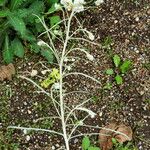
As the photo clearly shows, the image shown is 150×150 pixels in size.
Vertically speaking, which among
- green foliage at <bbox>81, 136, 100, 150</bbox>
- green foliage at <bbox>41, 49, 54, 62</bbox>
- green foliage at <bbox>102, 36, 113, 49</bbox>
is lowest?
green foliage at <bbox>81, 136, 100, 150</bbox>

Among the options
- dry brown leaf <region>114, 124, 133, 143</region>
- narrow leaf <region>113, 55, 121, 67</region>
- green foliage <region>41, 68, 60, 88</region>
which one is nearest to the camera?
green foliage <region>41, 68, 60, 88</region>

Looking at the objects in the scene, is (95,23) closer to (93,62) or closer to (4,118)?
(93,62)

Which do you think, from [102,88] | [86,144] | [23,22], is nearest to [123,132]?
[86,144]

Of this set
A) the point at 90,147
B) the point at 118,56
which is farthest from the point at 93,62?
the point at 90,147

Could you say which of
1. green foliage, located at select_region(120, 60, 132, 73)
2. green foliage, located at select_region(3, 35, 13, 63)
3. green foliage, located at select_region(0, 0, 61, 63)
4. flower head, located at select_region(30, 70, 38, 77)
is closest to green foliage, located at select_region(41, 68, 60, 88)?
flower head, located at select_region(30, 70, 38, 77)

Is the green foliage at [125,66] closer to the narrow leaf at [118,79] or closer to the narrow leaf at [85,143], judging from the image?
the narrow leaf at [118,79]

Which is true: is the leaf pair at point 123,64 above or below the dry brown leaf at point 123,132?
above

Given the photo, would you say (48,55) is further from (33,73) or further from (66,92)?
(66,92)

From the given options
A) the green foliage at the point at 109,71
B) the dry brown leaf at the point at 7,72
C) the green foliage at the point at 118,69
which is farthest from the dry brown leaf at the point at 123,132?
the dry brown leaf at the point at 7,72

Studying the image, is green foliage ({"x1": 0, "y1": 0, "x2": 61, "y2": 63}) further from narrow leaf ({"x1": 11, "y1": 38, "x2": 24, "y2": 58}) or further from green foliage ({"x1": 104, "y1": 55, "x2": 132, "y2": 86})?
green foliage ({"x1": 104, "y1": 55, "x2": 132, "y2": 86})
